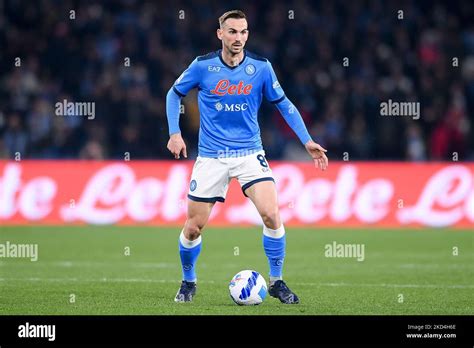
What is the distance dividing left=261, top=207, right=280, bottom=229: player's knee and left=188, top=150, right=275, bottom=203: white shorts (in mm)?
297

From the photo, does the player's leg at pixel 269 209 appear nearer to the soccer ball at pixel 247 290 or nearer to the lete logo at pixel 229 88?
the soccer ball at pixel 247 290

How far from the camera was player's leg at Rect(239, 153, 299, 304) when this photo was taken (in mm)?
10055

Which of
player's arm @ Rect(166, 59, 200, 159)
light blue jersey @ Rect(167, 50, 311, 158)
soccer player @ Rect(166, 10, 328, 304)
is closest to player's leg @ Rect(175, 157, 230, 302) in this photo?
soccer player @ Rect(166, 10, 328, 304)

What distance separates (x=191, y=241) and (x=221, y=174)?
0.73m

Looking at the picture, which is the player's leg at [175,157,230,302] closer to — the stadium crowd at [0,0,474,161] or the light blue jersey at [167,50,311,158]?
the light blue jersey at [167,50,311,158]

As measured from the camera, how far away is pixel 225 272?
13.2m

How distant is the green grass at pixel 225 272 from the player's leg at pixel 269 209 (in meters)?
0.19

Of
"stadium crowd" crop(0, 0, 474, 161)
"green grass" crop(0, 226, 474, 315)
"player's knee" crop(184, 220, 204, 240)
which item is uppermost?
"stadium crowd" crop(0, 0, 474, 161)

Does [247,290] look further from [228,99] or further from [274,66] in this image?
[274,66]
